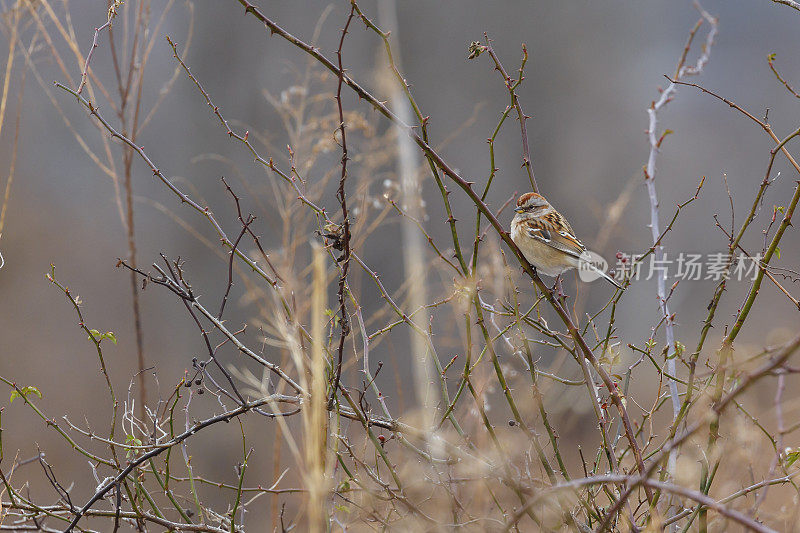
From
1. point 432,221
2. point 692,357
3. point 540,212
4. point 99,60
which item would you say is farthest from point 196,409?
point 692,357

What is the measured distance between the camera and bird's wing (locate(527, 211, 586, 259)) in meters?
2.93

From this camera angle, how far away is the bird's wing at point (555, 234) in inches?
115

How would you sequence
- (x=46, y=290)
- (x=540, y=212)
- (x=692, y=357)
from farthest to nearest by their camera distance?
(x=46, y=290), (x=540, y=212), (x=692, y=357)

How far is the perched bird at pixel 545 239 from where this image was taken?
2.89 meters

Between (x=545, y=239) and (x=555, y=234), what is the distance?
0.07 m

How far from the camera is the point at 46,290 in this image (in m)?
5.38

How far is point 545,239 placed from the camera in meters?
2.95

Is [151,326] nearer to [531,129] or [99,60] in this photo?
[99,60]

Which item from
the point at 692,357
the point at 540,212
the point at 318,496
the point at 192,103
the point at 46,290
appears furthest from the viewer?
the point at 192,103

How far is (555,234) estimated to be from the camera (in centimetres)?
299

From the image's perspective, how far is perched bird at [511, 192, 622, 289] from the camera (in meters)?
2.89

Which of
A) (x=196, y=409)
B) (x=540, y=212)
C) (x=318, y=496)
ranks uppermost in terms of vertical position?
(x=196, y=409)

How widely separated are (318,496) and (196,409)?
5115 mm

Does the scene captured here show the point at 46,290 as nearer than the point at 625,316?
Yes
